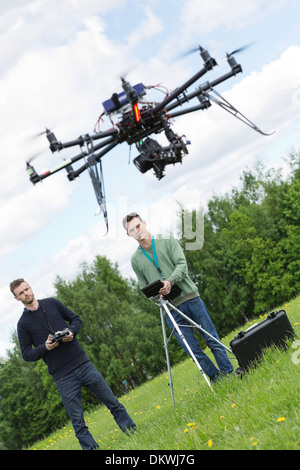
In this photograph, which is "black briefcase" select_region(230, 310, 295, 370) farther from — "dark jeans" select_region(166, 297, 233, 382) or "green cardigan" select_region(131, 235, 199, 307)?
"green cardigan" select_region(131, 235, 199, 307)

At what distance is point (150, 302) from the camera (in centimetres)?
3844

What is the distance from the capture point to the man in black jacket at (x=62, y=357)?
15.8 ft

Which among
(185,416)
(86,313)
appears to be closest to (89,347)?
(86,313)

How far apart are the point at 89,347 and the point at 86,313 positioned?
Result: 8.97 ft

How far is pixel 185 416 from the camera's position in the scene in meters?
4.01

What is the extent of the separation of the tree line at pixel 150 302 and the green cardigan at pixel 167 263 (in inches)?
1295

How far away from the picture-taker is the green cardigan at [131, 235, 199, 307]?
16.8 ft

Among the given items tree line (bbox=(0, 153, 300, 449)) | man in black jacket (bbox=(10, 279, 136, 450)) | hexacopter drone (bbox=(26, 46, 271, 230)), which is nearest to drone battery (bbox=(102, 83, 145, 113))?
hexacopter drone (bbox=(26, 46, 271, 230))

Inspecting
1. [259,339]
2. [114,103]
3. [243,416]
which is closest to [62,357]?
[259,339]

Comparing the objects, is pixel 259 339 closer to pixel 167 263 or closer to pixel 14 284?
pixel 167 263

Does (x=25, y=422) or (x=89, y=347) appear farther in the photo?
(x=25, y=422)

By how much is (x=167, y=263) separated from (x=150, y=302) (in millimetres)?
33659
